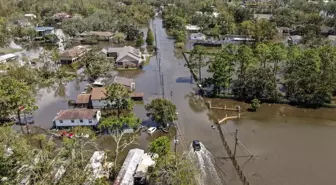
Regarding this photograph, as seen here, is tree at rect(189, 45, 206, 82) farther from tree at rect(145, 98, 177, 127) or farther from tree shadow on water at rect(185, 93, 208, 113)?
tree at rect(145, 98, 177, 127)

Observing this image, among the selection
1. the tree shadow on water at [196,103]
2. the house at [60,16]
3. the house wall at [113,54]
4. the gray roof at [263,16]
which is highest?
the house at [60,16]

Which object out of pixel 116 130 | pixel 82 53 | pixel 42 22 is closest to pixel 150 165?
pixel 116 130

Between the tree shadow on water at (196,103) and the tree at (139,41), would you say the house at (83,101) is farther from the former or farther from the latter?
the tree at (139,41)

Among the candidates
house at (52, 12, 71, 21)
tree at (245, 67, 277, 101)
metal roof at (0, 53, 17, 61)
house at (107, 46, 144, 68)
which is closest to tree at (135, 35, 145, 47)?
house at (107, 46, 144, 68)

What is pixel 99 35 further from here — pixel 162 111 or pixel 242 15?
pixel 162 111

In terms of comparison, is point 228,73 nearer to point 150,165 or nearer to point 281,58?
point 281,58

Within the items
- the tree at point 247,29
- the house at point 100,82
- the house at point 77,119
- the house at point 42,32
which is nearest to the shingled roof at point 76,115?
the house at point 77,119

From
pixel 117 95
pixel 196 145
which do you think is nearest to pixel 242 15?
pixel 117 95
